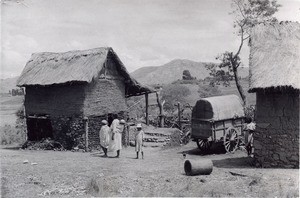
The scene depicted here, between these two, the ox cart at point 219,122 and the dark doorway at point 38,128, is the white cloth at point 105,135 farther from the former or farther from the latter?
the dark doorway at point 38,128

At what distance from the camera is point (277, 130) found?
1295 centimetres

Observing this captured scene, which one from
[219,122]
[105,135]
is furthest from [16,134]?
[219,122]

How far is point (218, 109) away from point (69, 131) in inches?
302

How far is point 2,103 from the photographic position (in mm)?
60562

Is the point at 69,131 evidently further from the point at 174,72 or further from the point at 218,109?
the point at 174,72

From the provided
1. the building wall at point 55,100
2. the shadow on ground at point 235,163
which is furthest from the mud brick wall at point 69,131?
the shadow on ground at point 235,163

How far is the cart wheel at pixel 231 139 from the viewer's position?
17.5m

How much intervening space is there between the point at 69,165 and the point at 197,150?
7.39m

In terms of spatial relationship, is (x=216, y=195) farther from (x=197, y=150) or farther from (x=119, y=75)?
(x=119, y=75)

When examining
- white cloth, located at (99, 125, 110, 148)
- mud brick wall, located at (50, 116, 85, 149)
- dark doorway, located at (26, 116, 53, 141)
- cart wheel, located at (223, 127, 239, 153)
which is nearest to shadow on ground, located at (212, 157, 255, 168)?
cart wheel, located at (223, 127, 239, 153)

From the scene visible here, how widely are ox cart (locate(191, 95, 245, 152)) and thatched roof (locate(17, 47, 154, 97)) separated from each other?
522cm

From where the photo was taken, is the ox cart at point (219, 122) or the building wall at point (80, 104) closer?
the ox cart at point (219, 122)

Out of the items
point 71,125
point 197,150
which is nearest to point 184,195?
point 197,150

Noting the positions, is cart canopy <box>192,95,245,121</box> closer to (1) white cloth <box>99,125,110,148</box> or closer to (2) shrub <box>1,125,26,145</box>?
(1) white cloth <box>99,125,110,148</box>
